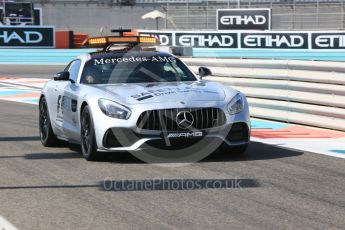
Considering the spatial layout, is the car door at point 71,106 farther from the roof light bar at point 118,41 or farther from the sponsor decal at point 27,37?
the sponsor decal at point 27,37

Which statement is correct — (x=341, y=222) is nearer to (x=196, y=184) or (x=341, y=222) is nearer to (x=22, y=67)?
(x=196, y=184)

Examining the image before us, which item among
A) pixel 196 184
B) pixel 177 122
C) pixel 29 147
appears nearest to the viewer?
pixel 196 184

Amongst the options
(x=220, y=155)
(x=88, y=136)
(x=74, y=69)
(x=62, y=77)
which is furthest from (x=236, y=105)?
(x=74, y=69)

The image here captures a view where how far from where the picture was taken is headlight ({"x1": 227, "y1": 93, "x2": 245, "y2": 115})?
329 inches

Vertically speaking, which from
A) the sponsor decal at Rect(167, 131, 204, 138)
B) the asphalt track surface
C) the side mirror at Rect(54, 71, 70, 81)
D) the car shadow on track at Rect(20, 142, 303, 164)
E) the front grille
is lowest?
the car shadow on track at Rect(20, 142, 303, 164)

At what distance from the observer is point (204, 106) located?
8125mm

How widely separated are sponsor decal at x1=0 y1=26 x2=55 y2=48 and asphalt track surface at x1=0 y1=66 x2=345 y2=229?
77.1 feet

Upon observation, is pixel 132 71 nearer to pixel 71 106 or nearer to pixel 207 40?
pixel 71 106

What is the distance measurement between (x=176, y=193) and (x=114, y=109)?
74.4 inches

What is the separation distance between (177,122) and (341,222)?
2980 millimetres

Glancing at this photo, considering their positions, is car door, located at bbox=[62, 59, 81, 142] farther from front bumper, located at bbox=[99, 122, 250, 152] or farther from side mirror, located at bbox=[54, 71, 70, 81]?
front bumper, located at bbox=[99, 122, 250, 152]

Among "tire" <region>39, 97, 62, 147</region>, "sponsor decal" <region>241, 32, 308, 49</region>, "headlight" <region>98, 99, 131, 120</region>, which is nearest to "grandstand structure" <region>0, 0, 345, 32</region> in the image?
"sponsor decal" <region>241, 32, 308, 49</region>

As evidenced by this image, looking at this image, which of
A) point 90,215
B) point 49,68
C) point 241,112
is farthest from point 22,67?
point 90,215

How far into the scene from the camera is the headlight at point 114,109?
8.08 m
